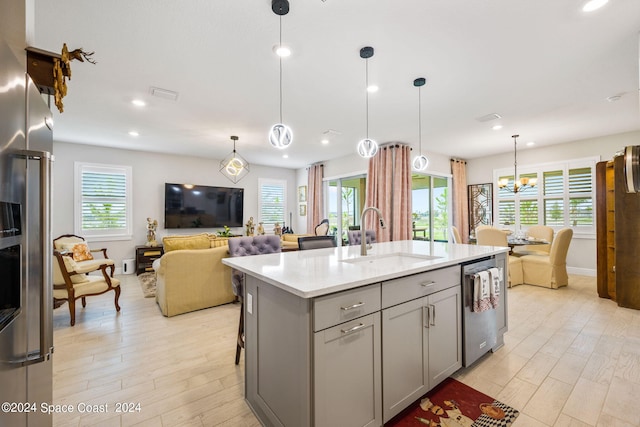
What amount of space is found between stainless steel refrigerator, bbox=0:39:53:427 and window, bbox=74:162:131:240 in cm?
586

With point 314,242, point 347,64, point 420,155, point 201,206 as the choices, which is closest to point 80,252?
point 201,206

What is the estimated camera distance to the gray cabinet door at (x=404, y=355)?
1575 millimetres

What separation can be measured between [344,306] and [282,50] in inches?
86.6

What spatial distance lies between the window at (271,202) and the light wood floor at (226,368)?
14.9 feet

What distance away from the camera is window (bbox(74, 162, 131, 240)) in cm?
561

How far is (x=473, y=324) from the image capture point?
220 cm

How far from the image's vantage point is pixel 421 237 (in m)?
7.21

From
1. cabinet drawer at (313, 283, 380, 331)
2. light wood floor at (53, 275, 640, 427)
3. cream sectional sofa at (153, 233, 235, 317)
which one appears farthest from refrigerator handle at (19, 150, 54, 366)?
cream sectional sofa at (153, 233, 235, 317)

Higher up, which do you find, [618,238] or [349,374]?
[618,238]

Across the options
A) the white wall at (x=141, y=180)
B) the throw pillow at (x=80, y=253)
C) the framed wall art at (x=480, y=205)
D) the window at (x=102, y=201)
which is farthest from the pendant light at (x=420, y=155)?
the window at (x=102, y=201)

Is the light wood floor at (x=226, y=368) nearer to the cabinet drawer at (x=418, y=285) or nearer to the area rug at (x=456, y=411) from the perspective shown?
the area rug at (x=456, y=411)

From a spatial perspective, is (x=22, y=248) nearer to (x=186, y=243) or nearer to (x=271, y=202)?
(x=186, y=243)

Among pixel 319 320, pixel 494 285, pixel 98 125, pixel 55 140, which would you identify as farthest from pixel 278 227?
pixel 319 320

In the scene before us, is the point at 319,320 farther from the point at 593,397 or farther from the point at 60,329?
the point at 60,329
